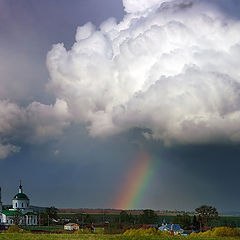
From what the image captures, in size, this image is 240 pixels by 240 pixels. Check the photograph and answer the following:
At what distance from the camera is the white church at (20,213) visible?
157 meters

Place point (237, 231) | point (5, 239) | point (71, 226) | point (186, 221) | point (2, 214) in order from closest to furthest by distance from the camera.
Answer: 1. point (5, 239)
2. point (237, 231)
3. point (71, 226)
4. point (186, 221)
5. point (2, 214)

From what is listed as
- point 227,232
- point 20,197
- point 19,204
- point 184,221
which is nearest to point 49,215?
point 19,204

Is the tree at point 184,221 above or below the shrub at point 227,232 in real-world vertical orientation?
above

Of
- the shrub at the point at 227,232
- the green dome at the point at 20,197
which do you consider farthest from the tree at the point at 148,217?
the shrub at the point at 227,232

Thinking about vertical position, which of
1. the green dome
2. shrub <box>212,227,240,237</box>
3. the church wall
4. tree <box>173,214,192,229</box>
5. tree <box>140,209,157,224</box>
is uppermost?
the green dome

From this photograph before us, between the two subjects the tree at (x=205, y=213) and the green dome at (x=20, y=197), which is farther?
the green dome at (x=20, y=197)

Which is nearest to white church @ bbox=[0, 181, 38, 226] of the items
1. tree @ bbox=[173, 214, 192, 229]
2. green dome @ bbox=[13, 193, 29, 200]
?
green dome @ bbox=[13, 193, 29, 200]

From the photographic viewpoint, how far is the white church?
15675cm

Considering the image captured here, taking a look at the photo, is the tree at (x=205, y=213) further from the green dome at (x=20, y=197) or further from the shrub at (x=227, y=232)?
the shrub at (x=227, y=232)

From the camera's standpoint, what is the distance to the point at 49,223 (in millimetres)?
166500

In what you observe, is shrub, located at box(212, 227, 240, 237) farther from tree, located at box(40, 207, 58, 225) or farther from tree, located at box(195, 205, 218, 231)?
tree, located at box(40, 207, 58, 225)

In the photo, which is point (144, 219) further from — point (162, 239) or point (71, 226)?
point (162, 239)

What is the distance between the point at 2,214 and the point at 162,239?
118940mm

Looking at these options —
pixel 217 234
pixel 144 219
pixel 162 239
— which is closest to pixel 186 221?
pixel 144 219
